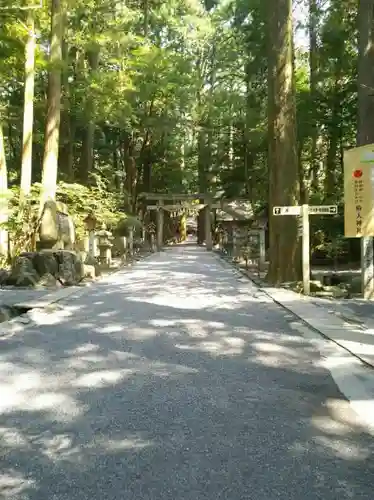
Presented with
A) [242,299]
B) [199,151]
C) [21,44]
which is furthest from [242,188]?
[242,299]

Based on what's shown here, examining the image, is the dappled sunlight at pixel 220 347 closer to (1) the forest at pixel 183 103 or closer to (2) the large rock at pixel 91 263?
(1) the forest at pixel 183 103

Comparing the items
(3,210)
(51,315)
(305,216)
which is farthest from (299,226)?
(3,210)

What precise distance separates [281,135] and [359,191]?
368 cm

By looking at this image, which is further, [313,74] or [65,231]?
[313,74]

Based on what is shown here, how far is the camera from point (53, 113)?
16438 mm

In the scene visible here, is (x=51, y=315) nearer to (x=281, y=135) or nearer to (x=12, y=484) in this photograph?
(x=12, y=484)

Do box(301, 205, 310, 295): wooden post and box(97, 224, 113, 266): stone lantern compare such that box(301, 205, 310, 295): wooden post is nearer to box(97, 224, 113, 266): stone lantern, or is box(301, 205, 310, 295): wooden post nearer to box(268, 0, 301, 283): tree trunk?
box(268, 0, 301, 283): tree trunk

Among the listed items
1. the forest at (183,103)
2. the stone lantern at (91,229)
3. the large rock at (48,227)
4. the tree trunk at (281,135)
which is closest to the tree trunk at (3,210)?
the forest at (183,103)

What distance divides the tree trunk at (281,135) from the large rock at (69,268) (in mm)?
4861

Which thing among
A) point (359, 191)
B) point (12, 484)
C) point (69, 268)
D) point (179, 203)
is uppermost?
point (179, 203)

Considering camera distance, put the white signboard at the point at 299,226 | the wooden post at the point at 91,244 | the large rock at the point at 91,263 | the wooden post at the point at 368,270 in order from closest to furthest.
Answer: the wooden post at the point at 368,270, the white signboard at the point at 299,226, the large rock at the point at 91,263, the wooden post at the point at 91,244

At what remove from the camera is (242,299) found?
34.7 feet

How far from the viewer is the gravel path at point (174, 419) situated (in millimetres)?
2762

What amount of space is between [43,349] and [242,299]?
5220 mm
